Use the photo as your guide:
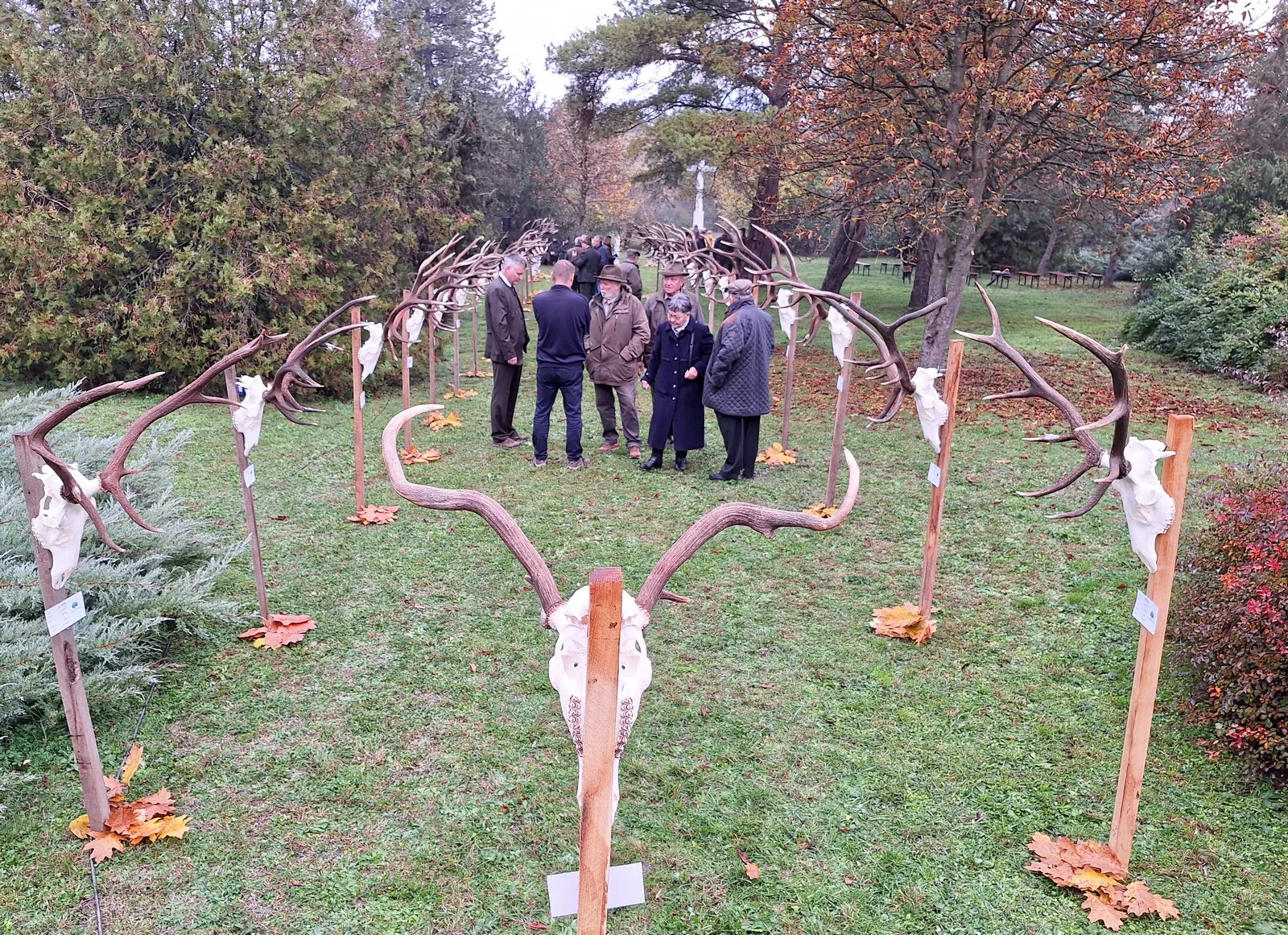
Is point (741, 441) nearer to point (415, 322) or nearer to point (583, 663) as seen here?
point (415, 322)

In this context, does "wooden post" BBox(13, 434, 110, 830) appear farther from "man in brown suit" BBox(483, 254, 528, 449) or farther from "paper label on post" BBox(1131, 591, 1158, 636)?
"man in brown suit" BBox(483, 254, 528, 449)

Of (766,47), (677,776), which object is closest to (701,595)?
(677,776)

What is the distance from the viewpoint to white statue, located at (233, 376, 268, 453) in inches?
165

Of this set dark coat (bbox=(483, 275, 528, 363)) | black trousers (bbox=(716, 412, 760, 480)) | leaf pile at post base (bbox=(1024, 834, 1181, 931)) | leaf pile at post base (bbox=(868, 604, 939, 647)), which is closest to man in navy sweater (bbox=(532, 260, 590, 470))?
A: dark coat (bbox=(483, 275, 528, 363))

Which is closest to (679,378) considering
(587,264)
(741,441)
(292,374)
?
(741,441)

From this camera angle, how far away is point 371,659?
4727 millimetres

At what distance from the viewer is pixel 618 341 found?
866 cm

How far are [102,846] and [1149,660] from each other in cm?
398

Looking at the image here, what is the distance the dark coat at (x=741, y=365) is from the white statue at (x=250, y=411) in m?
4.29

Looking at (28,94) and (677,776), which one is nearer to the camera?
(677,776)

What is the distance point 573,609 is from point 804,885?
1.72m

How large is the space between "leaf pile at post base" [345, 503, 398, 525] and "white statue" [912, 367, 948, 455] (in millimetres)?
Result: 4273

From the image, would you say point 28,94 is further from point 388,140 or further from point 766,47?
point 766,47

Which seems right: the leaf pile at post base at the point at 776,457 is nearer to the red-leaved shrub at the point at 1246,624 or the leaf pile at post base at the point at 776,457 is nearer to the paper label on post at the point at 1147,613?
the red-leaved shrub at the point at 1246,624
